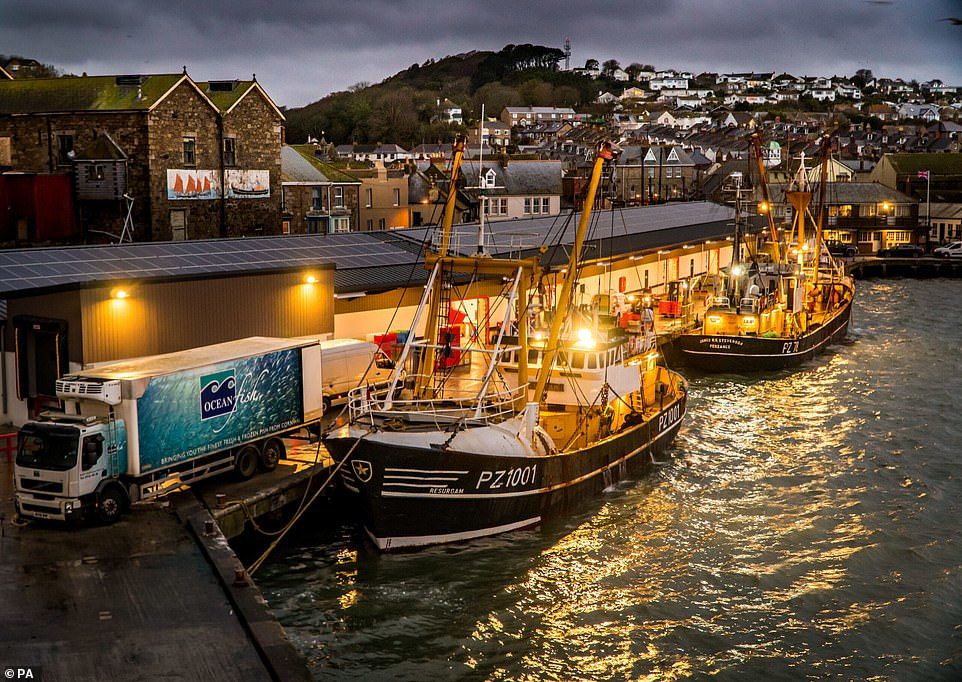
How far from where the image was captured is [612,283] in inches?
2010

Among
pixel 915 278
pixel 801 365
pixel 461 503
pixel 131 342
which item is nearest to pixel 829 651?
pixel 461 503

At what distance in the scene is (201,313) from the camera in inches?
1033

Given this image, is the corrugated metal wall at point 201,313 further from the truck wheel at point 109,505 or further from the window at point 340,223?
the window at point 340,223

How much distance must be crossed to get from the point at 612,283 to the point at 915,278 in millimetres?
38734

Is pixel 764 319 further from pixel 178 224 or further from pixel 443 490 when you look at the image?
pixel 443 490

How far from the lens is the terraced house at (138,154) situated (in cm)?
4388

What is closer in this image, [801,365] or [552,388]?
[552,388]

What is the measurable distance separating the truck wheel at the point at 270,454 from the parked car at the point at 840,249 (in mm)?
71536

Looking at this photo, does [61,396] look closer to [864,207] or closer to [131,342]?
[131,342]

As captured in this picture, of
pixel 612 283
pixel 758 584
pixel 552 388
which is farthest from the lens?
pixel 612 283

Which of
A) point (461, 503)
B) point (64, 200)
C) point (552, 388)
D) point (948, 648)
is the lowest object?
point (948, 648)

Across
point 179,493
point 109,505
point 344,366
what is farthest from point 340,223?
point 109,505

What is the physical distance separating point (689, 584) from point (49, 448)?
11538 millimetres

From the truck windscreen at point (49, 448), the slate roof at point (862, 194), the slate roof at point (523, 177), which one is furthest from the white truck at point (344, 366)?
the slate roof at point (862, 194)
